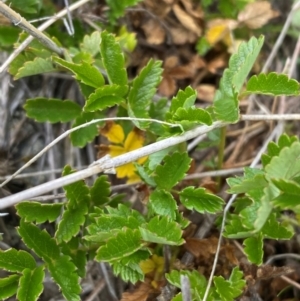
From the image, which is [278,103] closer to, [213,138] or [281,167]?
[213,138]

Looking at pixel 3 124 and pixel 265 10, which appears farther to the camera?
pixel 265 10

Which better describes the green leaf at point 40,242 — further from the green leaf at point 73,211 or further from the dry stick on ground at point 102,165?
the dry stick on ground at point 102,165

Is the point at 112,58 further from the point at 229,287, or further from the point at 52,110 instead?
the point at 229,287

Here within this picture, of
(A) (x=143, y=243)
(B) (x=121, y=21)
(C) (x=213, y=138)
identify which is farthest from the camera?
(B) (x=121, y=21)

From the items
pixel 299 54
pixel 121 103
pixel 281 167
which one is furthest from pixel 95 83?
pixel 299 54

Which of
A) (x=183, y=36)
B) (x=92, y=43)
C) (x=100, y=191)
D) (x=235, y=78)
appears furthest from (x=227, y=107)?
(x=183, y=36)

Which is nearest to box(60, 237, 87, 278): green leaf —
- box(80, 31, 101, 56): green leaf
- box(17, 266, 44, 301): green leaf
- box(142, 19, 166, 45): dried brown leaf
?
box(17, 266, 44, 301): green leaf

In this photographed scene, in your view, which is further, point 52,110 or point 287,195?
point 52,110
